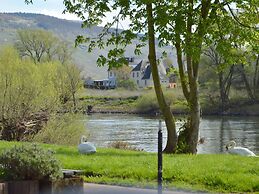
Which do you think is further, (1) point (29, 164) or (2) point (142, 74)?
(2) point (142, 74)

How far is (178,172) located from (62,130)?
68.2ft

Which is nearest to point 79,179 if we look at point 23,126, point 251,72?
point 23,126

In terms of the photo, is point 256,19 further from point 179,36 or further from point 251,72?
point 251,72

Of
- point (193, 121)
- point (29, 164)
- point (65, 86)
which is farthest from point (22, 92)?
point (29, 164)

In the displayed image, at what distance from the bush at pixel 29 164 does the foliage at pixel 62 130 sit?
837 inches

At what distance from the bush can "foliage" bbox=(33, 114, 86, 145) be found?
837 inches

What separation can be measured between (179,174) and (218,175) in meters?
0.81

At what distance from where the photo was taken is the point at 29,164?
338 inches

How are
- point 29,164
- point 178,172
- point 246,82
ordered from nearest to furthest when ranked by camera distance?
point 29,164
point 178,172
point 246,82

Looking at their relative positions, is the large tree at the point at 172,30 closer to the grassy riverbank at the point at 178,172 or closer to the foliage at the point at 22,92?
the grassy riverbank at the point at 178,172

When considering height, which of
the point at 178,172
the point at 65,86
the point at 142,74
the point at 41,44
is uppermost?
the point at 41,44

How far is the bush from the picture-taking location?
862 cm

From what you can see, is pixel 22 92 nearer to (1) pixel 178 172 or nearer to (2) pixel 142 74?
(1) pixel 178 172

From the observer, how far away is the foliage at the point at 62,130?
30933 mm
